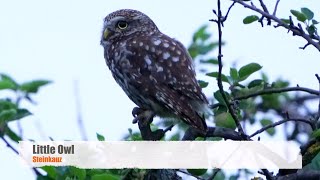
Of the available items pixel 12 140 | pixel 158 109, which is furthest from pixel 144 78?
pixel 12 140

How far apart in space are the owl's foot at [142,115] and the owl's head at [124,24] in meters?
0.87

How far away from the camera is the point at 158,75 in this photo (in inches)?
157

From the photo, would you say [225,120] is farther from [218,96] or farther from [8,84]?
[8,84]

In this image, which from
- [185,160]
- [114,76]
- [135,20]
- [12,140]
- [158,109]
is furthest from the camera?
[135,20]

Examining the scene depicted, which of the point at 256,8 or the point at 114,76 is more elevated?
the point at 256,8

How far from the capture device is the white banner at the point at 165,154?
2965 millimetres

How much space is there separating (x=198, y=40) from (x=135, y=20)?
875 millimetres

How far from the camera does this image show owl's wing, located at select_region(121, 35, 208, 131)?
3.80 m

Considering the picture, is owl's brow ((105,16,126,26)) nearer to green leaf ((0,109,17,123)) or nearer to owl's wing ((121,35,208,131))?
owl's wing ((121,35,208,131))

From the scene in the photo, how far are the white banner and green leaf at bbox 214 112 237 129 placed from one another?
0.13 m

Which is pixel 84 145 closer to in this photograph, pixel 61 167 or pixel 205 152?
pixel 61 167

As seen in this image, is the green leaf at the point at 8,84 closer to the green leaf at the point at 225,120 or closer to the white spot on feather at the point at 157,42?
the green leaf at the point at 225,120

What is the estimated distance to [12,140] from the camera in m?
2.80

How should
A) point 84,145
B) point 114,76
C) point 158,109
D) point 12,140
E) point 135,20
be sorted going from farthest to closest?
point 135,20
point 114,76
point 158,109
point 84,145
point 12,140
